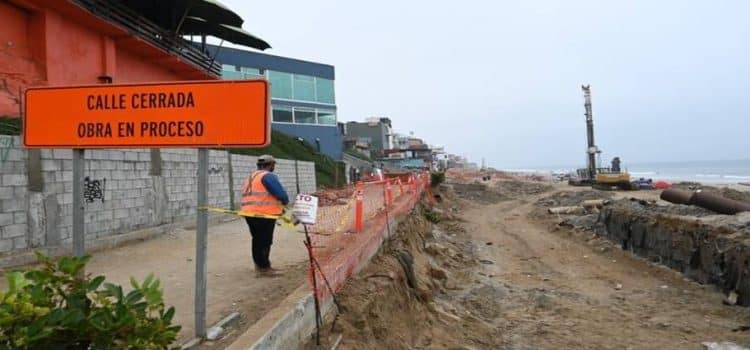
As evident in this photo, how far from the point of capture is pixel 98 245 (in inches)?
360

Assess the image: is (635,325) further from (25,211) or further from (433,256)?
(25,211)

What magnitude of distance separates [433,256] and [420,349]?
20.9 ft

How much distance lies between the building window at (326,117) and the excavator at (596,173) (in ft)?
65.1

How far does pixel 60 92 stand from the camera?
4121 mm

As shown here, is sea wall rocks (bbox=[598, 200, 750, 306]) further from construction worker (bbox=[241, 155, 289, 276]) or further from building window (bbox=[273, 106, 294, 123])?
building window (bbox=[273, 106, 294, 123])

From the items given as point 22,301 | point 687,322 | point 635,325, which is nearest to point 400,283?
point 635,325

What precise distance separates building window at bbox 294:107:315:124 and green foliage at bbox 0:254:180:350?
42.9 meters

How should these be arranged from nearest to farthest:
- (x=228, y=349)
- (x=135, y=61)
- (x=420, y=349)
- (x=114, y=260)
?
(x=228, y=349) → (x=420, y=349) → (x=114, y=260) → (x=135, y=61)

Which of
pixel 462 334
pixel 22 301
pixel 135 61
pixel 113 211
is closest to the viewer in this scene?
pixel 22 301

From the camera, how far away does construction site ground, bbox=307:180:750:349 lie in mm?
6750

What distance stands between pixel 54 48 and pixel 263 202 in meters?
10.5

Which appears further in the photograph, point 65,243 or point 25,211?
point 65,243

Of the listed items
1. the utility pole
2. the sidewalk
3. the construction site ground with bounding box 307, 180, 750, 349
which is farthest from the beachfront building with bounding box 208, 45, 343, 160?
the sidewalk

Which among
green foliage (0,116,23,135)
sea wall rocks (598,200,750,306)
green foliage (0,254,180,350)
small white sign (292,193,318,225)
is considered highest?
green foliage (0,116,23,135)
